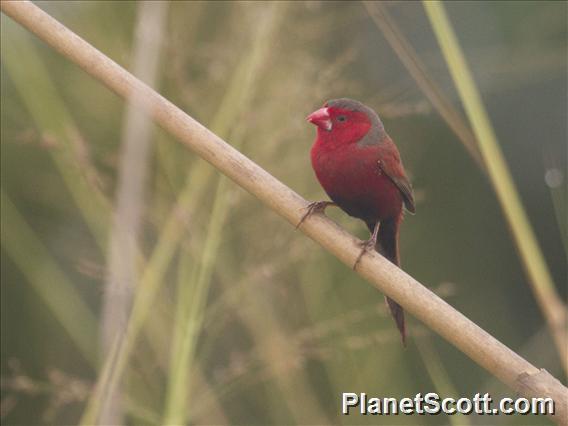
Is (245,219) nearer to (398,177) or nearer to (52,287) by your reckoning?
(52,287)

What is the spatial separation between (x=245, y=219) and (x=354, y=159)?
2.38 ft

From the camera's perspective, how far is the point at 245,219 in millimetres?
2535

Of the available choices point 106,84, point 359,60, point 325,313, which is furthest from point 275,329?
point 359,60

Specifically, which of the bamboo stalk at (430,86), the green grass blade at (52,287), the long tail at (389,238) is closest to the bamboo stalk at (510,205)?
the bamboo stalk at (430,86)

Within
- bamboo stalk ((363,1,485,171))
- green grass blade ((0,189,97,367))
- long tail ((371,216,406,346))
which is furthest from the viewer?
green grass blade ((0,189,97,367))

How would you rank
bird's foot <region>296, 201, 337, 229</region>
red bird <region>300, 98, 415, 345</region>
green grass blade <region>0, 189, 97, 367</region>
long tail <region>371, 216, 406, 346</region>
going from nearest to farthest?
bird's foot <region>296, 201, 337, 229</region> < red bird <region>300, 98, 415, 345</region> < long tail <region>371, 216, 406, 346</region> < green grass blade <region>0, 189, 97, 367</region>

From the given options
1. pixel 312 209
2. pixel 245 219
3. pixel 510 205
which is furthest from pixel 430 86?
pixel 245 219

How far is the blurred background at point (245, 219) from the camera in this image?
1.86m

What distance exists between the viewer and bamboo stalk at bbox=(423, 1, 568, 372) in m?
1.11

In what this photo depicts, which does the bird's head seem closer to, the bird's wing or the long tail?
the bird's wing

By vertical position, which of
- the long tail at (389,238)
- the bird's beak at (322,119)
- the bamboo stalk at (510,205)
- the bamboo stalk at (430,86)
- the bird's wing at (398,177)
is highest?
the bird's beak at (322,119)

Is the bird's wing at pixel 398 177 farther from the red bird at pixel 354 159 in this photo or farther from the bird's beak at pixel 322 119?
the bird's beak at pixel 322 119

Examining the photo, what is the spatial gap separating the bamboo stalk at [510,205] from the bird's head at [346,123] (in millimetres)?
565

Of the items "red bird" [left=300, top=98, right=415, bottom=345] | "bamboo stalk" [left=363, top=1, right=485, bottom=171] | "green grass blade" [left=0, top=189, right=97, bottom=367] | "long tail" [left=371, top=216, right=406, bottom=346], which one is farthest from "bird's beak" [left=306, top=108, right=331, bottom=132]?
"green grass blade" [left=0, top=189, right=97, bottom=367]
